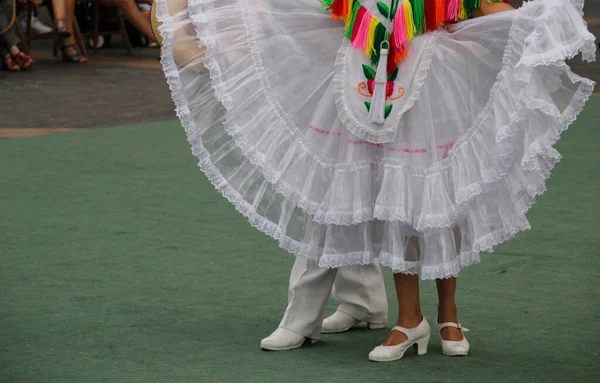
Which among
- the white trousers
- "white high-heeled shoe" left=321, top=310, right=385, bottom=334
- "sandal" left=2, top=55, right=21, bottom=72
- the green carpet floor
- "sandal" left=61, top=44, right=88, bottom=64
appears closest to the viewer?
the green carpet floor

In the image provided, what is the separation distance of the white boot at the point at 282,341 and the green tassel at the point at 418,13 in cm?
107

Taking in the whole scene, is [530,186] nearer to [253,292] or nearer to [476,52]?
[476,52]

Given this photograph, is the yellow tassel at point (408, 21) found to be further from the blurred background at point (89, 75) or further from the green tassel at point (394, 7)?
the blurred background at point (89, 75)

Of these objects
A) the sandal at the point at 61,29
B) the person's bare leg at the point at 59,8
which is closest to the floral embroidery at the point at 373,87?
the person's bare leg at the point at 59,8

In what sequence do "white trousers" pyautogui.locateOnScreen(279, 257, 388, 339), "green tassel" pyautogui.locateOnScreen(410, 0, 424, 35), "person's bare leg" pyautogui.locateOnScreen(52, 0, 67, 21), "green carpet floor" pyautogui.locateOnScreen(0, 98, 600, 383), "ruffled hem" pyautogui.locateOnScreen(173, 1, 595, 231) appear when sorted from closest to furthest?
"ruffled hem" pyautogui.locateOnScreen(173, 1, 595, 231) → "green tassel" pyautogui.locateOnScreen(410, 0, 424, 35) → "green carpet floor" pyautogui.locateOnScreen(0, 98, 600, 383) → "white trousers" pyautogui.locateOnScreen(279, 257, 388, 339) → "person's bare leg" pyautogui.locateOnScreen(52, 0, 67, 21)

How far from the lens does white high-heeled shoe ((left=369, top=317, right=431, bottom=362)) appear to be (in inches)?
141

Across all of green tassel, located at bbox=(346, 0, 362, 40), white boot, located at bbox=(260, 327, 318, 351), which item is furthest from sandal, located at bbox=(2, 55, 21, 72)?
green tassel, located at bbox=(346, 0, 362, 40)

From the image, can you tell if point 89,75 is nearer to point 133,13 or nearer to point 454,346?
point 133,13

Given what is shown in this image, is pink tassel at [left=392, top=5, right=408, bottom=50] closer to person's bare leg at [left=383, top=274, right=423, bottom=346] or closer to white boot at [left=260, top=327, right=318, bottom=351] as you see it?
person's bare leg at [left=383, top=274, right=423, bottom=346]

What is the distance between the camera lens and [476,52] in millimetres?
3434

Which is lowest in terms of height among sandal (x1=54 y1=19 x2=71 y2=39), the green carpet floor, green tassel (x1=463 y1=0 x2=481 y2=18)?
sandal (x1=54 y1=19 x2=71 y2=39)

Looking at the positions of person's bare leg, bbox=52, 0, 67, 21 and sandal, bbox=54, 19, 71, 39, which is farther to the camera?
sandal, bbox=54, 19, 71, 39

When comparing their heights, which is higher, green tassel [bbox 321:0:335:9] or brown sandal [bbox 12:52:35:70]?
green tassel [bbox 321:0:335:9]

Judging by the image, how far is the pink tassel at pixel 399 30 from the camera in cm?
341
